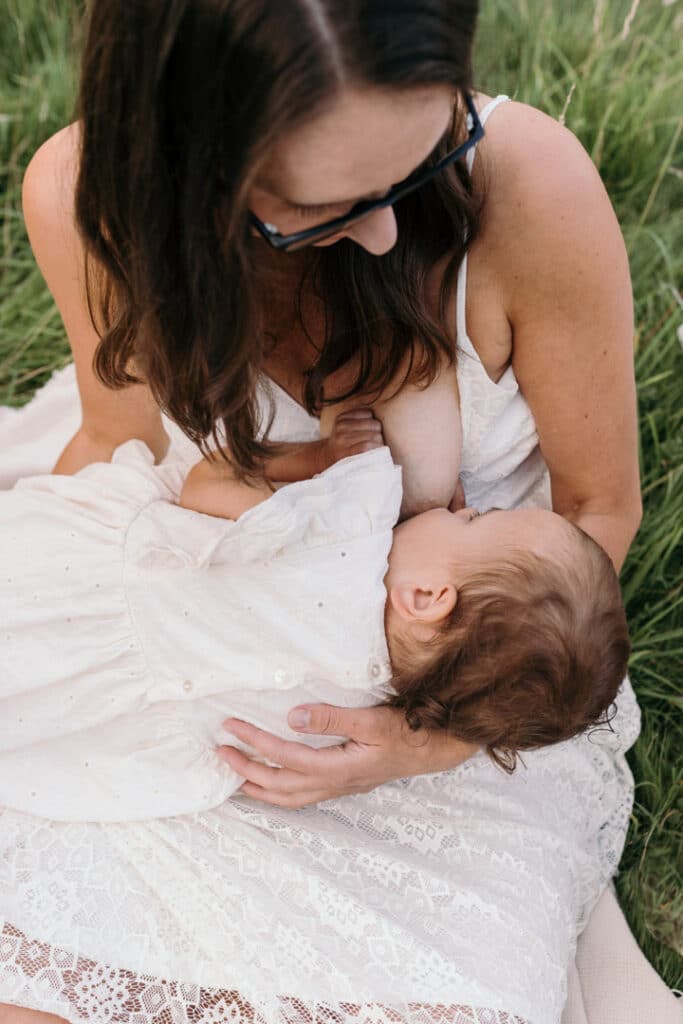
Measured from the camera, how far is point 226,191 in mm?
1200

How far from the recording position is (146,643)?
1640 mm

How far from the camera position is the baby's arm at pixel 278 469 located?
171 centimetres

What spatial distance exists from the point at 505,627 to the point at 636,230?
168cm

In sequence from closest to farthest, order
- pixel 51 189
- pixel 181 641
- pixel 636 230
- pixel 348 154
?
pixel 348 154, pixel 181 641, pixel 51 189, pixel 636 230

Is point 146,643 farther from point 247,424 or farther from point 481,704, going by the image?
point 481,704

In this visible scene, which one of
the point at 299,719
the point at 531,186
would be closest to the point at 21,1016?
the point at 299,719

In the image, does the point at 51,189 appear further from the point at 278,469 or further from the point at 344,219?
the point at 344,219

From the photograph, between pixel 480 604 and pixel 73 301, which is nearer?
pixel 480 604

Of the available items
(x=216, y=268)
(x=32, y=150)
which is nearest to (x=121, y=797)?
(x=216, y=268)

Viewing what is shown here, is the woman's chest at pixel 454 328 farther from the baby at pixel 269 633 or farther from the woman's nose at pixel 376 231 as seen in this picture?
the woman's nose at pixel 376 231

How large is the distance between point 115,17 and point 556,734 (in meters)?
1.18

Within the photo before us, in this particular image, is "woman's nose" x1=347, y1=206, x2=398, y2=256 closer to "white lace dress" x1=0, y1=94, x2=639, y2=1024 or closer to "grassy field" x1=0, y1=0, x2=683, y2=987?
"white lace dress" x1=0, y1=94, x2=639, y2=1024

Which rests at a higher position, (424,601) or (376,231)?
(376,231)

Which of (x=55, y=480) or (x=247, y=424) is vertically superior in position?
(x=247, y=424)
